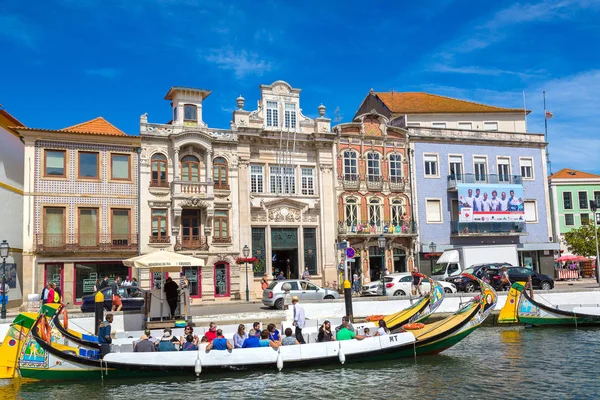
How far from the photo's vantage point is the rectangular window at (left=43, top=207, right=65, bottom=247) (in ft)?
117

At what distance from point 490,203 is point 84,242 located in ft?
92.5

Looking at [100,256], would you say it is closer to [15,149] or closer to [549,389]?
[15,149]

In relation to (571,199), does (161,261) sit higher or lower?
lower

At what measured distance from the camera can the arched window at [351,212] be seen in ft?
142

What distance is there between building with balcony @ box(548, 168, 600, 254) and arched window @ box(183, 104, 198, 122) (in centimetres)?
3604

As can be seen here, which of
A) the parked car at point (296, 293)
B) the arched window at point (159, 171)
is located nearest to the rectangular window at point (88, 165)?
the arched window at point (159, 171)

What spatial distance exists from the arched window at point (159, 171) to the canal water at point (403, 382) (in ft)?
68.3

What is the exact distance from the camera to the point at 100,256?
3644 cm

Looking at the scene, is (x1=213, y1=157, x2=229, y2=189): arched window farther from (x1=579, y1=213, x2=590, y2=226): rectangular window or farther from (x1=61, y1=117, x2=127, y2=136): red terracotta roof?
(x1=579, y1=213, x2=590, y2=226): rectangular window

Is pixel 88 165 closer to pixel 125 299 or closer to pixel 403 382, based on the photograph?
pixel 125 299

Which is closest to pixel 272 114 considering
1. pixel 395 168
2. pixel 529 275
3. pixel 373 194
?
pixel 373 194

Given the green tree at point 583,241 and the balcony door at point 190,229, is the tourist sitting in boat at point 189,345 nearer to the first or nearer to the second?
the balcony door at point 190,229

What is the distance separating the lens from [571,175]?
61.6m

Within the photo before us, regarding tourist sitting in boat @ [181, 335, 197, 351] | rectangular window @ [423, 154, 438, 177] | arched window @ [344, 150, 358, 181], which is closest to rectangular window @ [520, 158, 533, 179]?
Result: rectangular window @ [423, 154, 438, 177]
